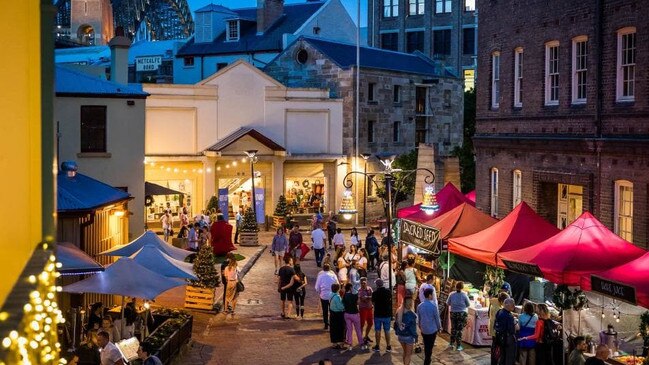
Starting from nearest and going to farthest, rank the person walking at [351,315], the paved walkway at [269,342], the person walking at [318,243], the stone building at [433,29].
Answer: the paved walkway at [269,342], the person walking at [351,315], the person walking at [318,243], the stone building at [433,29]

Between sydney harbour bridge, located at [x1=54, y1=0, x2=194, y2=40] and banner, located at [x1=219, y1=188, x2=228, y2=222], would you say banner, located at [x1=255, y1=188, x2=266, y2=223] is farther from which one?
sydney harbour bridge, located at [x1=54, y1=0, x2=194, y2=40]

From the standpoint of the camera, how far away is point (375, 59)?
55906 millimetres

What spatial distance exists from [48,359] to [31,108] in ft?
3.37

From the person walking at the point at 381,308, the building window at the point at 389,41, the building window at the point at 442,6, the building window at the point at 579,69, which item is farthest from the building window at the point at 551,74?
the building window at the point at 389,41

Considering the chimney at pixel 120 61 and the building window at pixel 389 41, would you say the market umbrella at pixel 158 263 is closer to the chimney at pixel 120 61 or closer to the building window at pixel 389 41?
the chimney at pixel 120 61

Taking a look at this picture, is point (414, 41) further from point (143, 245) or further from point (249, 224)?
point (143, 245)

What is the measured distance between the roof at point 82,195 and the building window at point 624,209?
12.2 meters

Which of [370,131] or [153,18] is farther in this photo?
[153,18]

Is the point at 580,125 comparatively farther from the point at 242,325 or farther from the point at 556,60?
the point at 242,325

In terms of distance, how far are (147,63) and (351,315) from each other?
5497 cm

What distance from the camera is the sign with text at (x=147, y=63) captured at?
70188 mm

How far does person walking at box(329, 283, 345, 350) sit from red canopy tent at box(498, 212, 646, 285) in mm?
3830

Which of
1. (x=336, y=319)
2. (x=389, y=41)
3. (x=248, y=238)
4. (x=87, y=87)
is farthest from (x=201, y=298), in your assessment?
(x=389, y=41)

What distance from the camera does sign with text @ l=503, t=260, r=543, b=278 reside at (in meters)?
17.3
